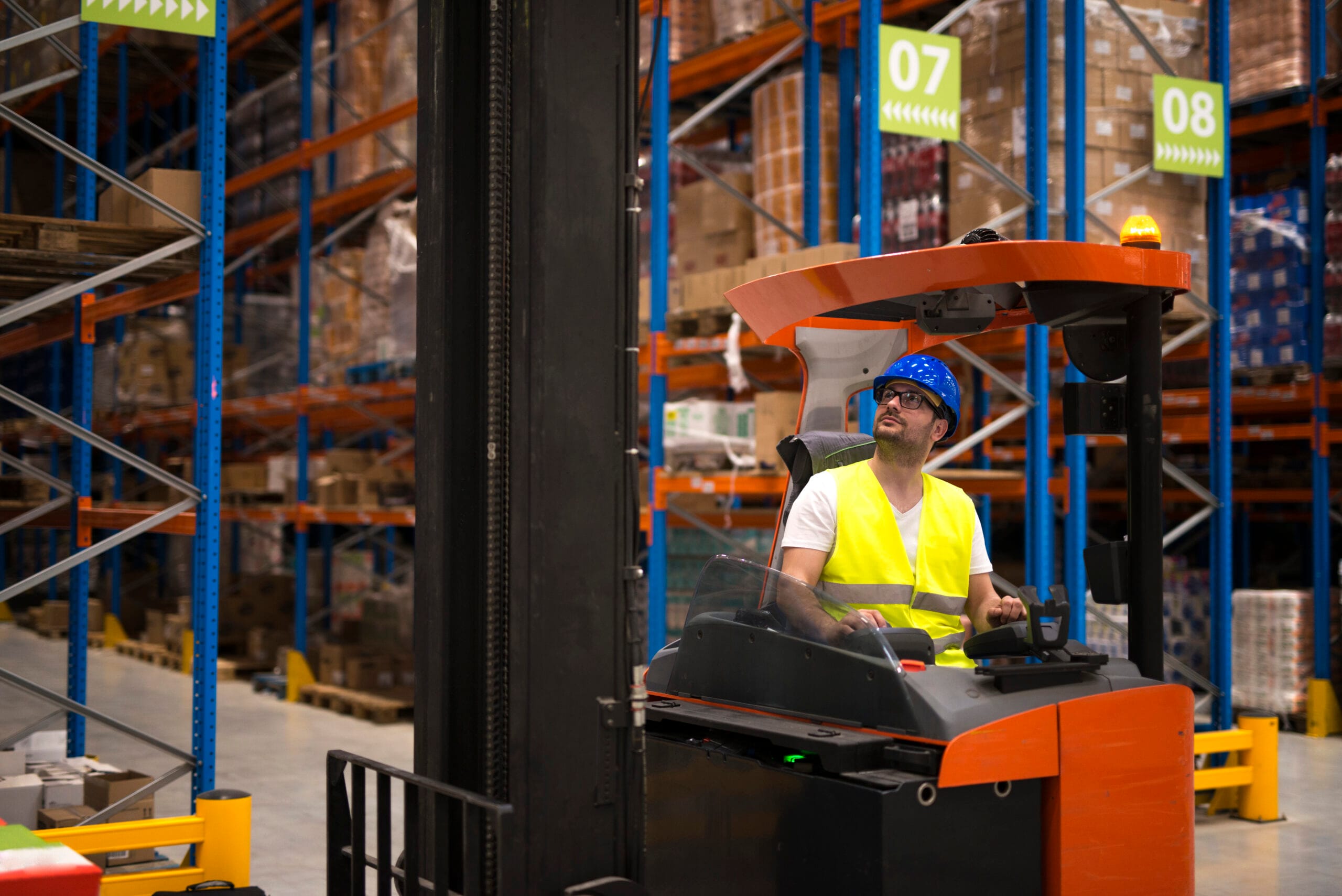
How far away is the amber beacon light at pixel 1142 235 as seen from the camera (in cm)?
352

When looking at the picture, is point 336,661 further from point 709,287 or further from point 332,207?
point 709,287

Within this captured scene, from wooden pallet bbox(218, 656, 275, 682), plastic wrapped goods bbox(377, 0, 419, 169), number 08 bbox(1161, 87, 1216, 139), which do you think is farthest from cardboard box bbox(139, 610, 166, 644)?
number 08 bbox(1161, 87, 1216, 139)

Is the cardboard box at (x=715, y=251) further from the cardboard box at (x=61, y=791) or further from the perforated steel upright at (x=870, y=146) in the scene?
the cardboard box at (x=61, y=791)

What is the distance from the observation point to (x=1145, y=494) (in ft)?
11.3

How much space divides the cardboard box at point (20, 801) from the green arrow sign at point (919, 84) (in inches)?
185

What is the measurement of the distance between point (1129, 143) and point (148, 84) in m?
12.4

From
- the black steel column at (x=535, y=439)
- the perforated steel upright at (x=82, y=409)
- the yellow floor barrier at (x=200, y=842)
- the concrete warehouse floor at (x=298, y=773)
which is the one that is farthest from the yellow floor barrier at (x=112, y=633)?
the black steel column at (x=535, y=439)

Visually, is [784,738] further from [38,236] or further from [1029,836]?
[38,236]

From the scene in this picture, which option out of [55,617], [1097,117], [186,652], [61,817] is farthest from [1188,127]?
[55,617]

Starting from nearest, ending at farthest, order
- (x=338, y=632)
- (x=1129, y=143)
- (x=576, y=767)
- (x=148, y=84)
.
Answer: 1. (x=576, y=767)
2. (x=1129, y=143)
3. (x=338, y=632)
4. (x=148, y=84)

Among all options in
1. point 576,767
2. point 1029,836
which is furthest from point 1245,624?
point 576,767

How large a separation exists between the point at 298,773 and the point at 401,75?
5.98 meters

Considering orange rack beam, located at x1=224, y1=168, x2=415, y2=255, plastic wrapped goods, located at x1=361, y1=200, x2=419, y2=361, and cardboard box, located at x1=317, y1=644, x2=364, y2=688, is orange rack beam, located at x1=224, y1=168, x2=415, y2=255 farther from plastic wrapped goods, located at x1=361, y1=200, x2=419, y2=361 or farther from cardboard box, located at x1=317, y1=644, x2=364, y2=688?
cardboard box, located at x1=317, y1=644, x2=364, y2=688

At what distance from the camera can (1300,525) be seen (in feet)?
40.4
